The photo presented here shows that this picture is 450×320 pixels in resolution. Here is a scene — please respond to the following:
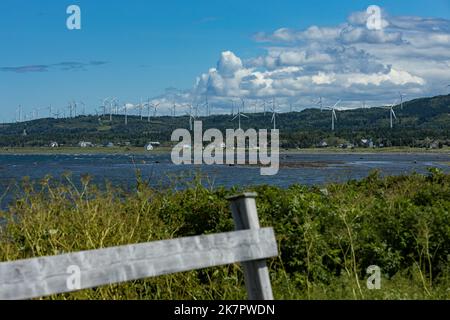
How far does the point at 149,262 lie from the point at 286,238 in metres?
4.75

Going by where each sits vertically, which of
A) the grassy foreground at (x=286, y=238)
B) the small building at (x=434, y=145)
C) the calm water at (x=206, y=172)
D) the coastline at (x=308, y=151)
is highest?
the grassy foreground at (x=286, y=238)

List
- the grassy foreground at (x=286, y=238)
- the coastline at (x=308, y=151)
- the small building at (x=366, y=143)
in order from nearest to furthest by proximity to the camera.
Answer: the grassy foreground at (x=286, y=238) < the coastline at (x=308, y=151) < the small building at (x=366, y=143)

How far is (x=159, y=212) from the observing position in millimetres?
11945

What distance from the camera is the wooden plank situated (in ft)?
16.1

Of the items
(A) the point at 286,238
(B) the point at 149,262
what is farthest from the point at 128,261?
(A) the point at 286,238

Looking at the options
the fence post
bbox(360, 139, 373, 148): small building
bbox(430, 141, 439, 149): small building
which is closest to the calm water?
the fence post

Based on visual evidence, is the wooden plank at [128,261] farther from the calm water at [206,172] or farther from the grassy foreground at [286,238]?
the calm water at [206,172]

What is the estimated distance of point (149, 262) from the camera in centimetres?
539

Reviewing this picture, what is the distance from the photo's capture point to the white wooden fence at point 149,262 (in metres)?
Answer: 4.93

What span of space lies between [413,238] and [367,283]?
6.21 feet

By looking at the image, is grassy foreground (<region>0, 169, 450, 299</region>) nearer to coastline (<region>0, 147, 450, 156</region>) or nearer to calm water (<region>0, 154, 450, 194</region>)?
A: calm water (<region>0, 154, 450, 194</region>)

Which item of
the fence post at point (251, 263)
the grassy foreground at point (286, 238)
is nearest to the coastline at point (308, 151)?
the grassy foreground at point (286, 238)
